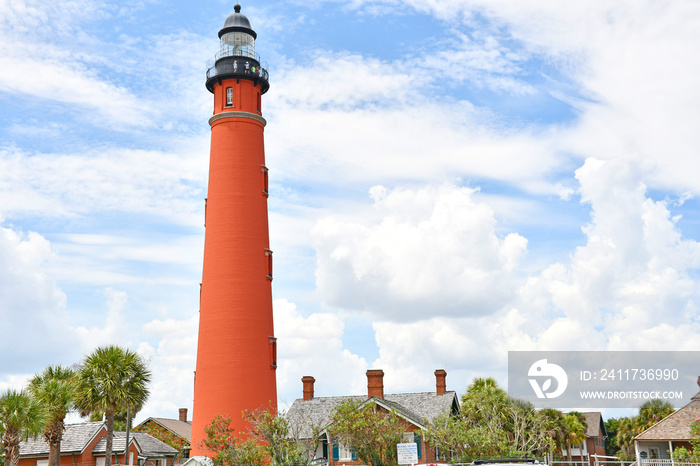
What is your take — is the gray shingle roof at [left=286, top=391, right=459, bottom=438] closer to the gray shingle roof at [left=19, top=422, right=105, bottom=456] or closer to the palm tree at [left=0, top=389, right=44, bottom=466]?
the gray shingle roof at [left=19, top=422, right=105, bottom=456]

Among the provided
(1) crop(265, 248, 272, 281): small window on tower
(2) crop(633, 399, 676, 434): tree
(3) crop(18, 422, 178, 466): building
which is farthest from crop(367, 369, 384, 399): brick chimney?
(2) crop(633, 399, 676, 434): tree

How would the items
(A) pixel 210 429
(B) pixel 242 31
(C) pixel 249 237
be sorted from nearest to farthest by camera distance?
(A) pixel 210 429 → (C) pixel 249 237 → (B) pixel 242 31

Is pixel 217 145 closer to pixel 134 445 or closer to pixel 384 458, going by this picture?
pixel 384 458

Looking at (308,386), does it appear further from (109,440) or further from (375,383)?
(109,440)

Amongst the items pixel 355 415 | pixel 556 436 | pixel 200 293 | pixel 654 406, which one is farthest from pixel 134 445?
pixel 654 406

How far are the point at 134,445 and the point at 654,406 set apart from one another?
44.1 meters

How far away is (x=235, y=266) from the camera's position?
3594 centimetres

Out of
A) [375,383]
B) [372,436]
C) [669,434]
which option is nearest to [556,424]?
[669,434]

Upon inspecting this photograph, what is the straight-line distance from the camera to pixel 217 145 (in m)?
38.1

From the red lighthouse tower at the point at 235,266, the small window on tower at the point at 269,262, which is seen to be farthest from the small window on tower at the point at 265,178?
the small window on tower at the point at 269,262

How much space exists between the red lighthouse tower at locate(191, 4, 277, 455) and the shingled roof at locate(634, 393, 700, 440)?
2471cm

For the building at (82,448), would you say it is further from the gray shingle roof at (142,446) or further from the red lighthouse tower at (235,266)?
the red lighthouse tower at (235,266)

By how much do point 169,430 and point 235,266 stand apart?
138ft

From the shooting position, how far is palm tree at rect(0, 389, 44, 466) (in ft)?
101
